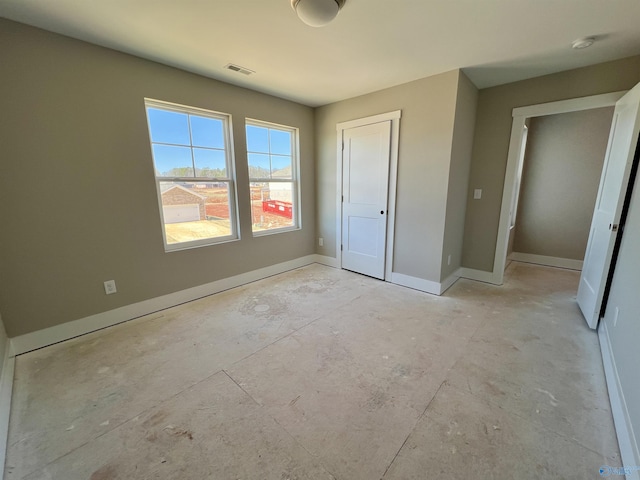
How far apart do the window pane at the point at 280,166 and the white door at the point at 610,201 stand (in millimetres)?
3466

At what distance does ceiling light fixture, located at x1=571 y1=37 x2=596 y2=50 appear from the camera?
2.04 m

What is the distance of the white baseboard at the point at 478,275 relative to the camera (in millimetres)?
3420

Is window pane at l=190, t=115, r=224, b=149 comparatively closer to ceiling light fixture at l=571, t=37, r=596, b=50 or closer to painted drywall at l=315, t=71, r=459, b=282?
painted drywall at l=315, t=71, r=459, b=282

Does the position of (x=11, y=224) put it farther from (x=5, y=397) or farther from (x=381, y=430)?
(x=381, y=430)

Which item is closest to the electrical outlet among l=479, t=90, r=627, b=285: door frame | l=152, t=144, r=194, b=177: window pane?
l=152, t=144, r=194, b=177: window pane

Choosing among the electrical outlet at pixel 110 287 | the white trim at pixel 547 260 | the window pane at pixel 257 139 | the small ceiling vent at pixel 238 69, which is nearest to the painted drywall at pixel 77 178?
the electrical outlet at pixel 110 287

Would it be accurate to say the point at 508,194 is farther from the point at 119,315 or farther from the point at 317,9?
the point at 119,315

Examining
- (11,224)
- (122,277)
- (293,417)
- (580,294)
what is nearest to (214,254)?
(122,277)

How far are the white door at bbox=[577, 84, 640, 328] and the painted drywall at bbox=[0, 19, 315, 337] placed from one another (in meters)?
3.80

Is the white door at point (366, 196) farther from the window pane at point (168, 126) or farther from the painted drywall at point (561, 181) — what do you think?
the painted drywall at point (561, 181)

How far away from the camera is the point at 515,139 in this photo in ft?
10.1

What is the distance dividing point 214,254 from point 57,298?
4.50ft

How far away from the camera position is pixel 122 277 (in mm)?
2490

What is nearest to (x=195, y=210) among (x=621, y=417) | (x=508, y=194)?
(x=621, y=417)
